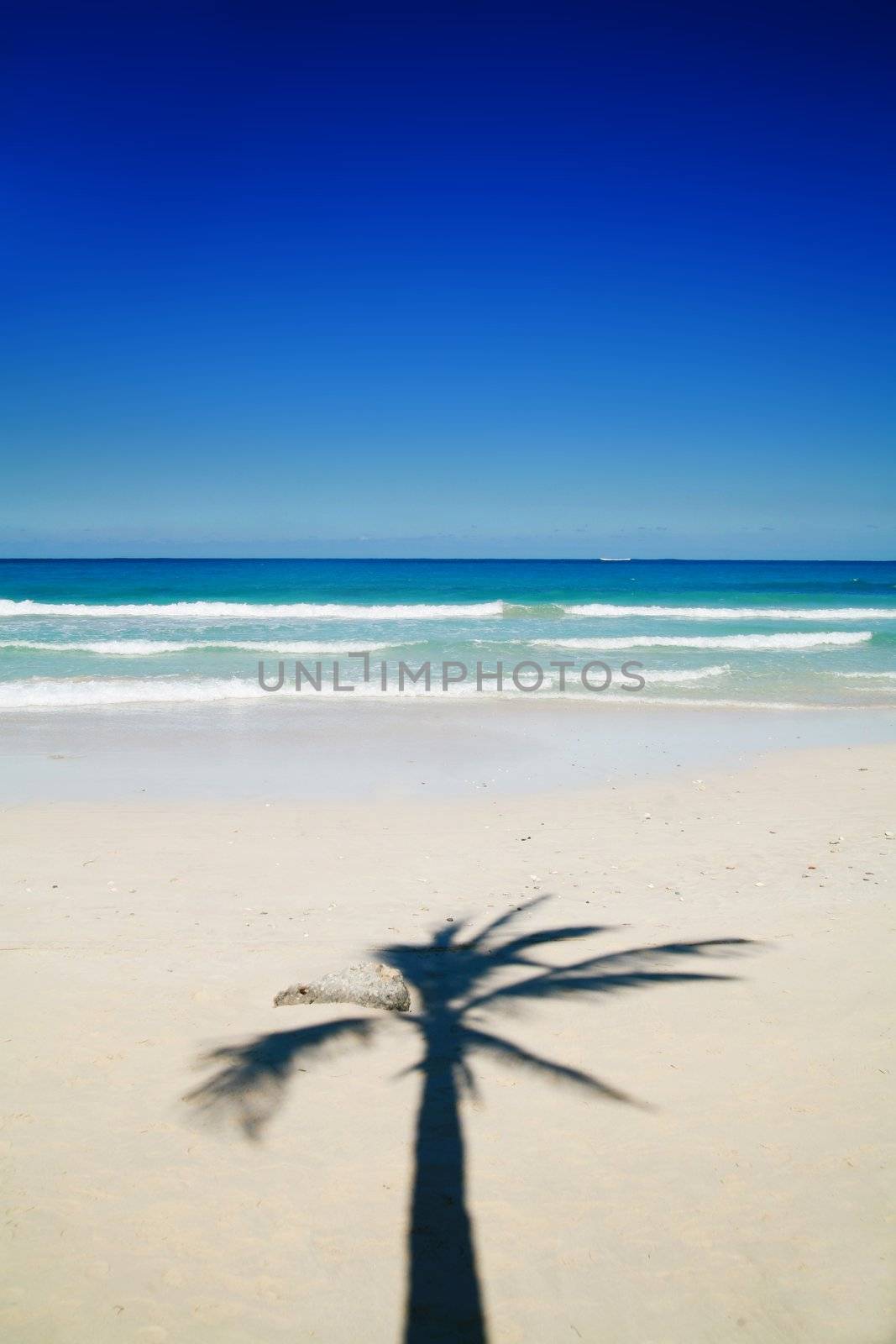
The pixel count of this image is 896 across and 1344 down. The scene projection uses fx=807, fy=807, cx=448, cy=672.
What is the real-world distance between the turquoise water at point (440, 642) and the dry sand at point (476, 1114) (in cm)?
942

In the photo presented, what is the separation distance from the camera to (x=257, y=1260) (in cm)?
289

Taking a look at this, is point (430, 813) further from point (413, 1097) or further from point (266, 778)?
point (413, 1097)

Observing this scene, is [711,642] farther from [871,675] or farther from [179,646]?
[179,646]

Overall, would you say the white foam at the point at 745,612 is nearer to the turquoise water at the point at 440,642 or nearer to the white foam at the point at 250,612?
the turquoise water at the point at 440,642

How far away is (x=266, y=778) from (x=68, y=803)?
85.5 inches

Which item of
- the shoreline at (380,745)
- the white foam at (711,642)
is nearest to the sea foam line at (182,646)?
the white foam at (711,642)

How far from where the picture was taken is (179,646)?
23016mm

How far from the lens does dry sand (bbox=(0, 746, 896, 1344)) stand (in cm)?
276

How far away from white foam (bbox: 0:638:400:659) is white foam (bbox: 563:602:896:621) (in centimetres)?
1493

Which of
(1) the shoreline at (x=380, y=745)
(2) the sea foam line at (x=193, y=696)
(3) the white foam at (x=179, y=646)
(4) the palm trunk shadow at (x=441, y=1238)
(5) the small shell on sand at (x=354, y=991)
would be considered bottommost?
(4) the palm trunk shadow at (x=441, y=1238)

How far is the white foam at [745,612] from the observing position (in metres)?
36.2

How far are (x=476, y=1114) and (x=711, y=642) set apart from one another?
23.7 metres

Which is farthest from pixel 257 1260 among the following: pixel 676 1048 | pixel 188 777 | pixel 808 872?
pixel 188 777

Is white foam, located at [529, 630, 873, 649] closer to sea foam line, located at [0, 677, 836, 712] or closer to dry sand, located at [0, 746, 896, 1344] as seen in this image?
sea foam line, located at [0, 677, 836, 712]
